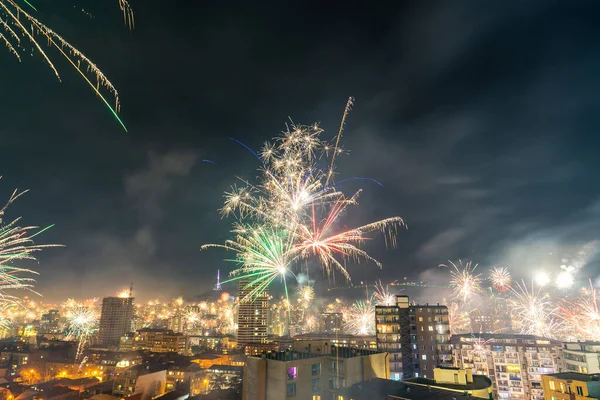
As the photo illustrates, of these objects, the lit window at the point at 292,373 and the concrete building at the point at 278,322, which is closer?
the lit window at the point at 292,373

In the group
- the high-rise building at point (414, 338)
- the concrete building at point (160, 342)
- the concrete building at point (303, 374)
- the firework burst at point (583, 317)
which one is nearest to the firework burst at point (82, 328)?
the concrete building at point (160, 342)

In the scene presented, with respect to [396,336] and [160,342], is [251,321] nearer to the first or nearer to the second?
[160,342]

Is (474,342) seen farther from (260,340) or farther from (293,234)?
(260,340)

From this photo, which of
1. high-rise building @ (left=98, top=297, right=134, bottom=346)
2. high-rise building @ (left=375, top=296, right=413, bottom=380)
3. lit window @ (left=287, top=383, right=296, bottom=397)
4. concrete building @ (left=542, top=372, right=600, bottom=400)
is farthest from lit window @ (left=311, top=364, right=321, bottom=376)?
high-rise building @ (left=98, top=297, right=134, bottom=346)

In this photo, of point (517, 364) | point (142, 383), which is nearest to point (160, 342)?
point (142, 383)

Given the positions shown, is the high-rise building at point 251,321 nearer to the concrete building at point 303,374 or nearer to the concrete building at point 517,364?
the concrete building at point 517,364

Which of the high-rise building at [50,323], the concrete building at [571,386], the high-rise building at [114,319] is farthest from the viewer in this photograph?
the high-rise building at [50,323]

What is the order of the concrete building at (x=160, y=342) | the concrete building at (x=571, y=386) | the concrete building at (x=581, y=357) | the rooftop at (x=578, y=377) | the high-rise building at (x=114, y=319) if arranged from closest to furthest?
the concrete building at (x=571, y=386), the rooftop at (x=578, y=377), the concrete building at (x=581, y=357), the concrete building at (x=160, y=342), the high-rise building at (x=114, y=319)
